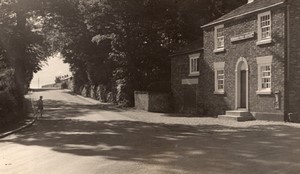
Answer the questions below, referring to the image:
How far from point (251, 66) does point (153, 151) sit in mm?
13398

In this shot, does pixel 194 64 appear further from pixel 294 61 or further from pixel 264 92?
pixel 294 61

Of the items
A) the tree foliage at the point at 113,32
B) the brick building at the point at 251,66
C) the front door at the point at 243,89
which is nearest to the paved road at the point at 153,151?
the brick building at the point at 251,66

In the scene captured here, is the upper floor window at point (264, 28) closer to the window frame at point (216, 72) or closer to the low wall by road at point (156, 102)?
the window frame at point (216, 72)

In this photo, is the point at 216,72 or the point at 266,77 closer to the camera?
the point at 266,77

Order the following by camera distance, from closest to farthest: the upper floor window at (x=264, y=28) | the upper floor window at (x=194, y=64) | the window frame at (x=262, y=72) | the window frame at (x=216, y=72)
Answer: the window frame at (x=262, y=72) < the upper floor window at (x=264, y=28) < the window frame at (x=216, y=72) < the upper floor window at (x=194, y=64)

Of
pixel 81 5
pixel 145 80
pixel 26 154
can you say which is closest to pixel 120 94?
pixel 145 80

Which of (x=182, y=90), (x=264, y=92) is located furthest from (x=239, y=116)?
(x=182, y=90)

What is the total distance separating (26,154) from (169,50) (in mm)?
27190

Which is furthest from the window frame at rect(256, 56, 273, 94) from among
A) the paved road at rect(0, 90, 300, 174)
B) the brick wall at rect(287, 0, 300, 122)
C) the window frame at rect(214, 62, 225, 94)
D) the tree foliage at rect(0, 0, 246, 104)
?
the tree foliage at rect(0, 0, 246, 104)

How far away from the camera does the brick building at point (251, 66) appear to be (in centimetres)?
2130

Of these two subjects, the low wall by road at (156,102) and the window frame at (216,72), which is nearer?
the window frame at (216,72)

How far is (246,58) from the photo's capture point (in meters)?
24.1

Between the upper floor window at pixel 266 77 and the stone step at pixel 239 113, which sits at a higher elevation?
the upper floor window at pixel 266 77

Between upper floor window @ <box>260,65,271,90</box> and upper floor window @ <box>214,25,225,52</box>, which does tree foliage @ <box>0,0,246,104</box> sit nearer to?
upper floor window @ <box>214,25,225,52</box>
